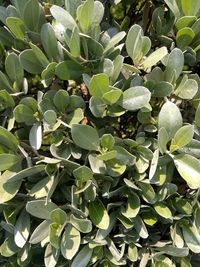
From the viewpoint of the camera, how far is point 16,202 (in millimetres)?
1426

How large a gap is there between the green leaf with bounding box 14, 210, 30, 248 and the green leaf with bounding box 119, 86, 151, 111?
0.46 metres

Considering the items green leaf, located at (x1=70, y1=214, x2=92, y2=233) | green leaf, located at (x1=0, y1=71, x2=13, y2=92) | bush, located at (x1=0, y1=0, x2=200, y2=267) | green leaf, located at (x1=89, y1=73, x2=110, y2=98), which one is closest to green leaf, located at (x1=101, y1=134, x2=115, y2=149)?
bush, located at (x1=0, y1=0, x2=200, y2=267)

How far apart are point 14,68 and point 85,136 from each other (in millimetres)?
296

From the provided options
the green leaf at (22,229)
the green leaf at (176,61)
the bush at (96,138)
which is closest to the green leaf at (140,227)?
the bush at (96,138)

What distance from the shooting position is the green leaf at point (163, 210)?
134 centimetres

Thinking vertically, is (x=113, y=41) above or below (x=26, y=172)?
above

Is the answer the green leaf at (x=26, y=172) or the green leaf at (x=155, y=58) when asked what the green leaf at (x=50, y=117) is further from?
the green leaf at (x=155, y=58)

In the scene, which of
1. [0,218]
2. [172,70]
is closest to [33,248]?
[0,218]

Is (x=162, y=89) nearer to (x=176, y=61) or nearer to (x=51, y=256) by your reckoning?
(x=176, y=61)

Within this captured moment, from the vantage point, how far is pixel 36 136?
1.29 meters

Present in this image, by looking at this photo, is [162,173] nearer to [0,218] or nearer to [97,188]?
[97,188]

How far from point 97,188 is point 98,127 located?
19cm

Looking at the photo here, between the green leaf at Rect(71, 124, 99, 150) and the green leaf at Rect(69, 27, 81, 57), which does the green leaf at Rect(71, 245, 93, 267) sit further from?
the green leaf at Rect(69, 27, 81, 57)

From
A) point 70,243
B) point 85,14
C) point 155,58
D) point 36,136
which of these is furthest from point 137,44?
point 70,243
